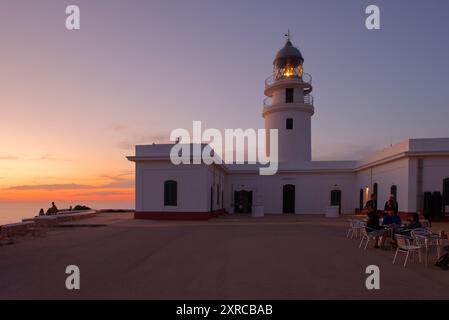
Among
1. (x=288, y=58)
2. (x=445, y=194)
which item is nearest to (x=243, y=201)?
(x=288, y=58)

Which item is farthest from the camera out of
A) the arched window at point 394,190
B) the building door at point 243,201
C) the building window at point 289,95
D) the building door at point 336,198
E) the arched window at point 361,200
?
the building window at point 289,95

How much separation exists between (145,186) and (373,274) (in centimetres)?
1402

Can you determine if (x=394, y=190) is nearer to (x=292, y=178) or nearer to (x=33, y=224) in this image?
(x=292, y=178)

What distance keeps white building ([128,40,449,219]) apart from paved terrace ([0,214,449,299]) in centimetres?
767

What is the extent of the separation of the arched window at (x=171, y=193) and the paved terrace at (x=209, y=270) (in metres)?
7.53

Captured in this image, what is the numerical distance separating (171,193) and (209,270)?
459 inches

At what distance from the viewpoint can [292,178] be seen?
2428cm

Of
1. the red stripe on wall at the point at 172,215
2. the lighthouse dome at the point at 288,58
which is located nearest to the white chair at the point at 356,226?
the red stripe on wall at the point at 172,215

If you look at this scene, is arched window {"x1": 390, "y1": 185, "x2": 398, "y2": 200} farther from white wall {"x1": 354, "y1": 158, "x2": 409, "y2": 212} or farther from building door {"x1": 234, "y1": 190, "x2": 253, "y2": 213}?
building door {"x1": 234, "y1": 190, "x2": 253, "y2": 213}

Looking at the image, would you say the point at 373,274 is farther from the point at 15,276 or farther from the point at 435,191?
the point at 435,191

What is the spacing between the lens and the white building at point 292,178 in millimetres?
15789

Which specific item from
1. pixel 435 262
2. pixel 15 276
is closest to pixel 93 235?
pixel 15 276

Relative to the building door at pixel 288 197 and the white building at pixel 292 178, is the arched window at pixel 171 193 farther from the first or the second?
the building door at pixel 288 197
